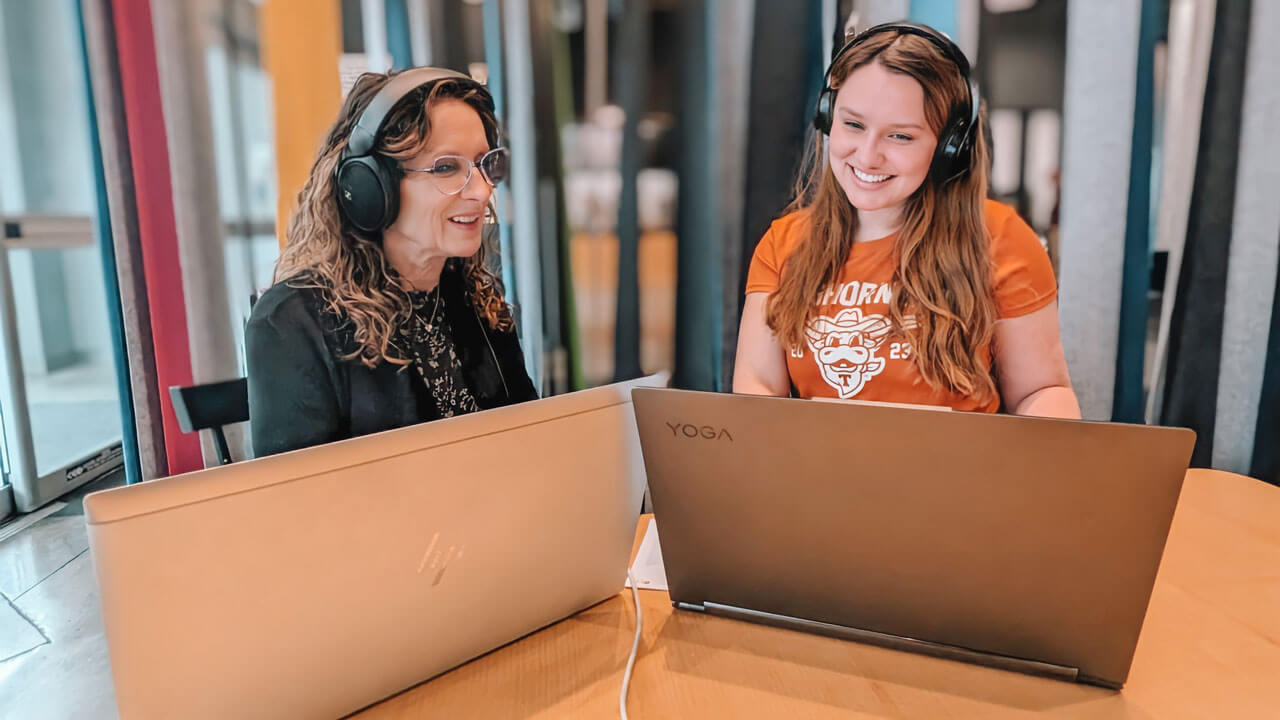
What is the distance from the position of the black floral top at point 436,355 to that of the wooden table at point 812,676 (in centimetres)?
61

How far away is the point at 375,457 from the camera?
26.3 inches

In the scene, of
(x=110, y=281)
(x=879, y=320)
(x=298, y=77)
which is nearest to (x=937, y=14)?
(x=879, y=320)

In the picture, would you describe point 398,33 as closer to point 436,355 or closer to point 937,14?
point 436,355

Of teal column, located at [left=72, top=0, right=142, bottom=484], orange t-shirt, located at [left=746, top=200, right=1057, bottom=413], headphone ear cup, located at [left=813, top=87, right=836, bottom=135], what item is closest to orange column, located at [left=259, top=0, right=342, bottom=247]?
teal column, located at [left=72, top=0, right=142, bottom=484]

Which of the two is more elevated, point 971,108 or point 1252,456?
point 971,108

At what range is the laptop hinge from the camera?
2.48 ft

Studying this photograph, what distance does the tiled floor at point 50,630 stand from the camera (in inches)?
59.0

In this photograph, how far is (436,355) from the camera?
1409mm

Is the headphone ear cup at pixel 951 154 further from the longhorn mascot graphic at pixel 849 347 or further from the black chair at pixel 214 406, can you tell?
the black chair at pixel 214 406

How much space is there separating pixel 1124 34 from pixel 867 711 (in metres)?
1.80

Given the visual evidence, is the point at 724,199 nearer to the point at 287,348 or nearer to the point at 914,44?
the point at 914,44

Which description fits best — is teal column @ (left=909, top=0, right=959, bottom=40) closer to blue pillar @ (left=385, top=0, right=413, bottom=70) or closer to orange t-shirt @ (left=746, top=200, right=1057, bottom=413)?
orange t-shirt @ (left=746, top=200, right=1057, bottom=413)

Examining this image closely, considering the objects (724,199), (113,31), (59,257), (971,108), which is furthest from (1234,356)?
(59,257)

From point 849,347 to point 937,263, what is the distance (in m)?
0.24
